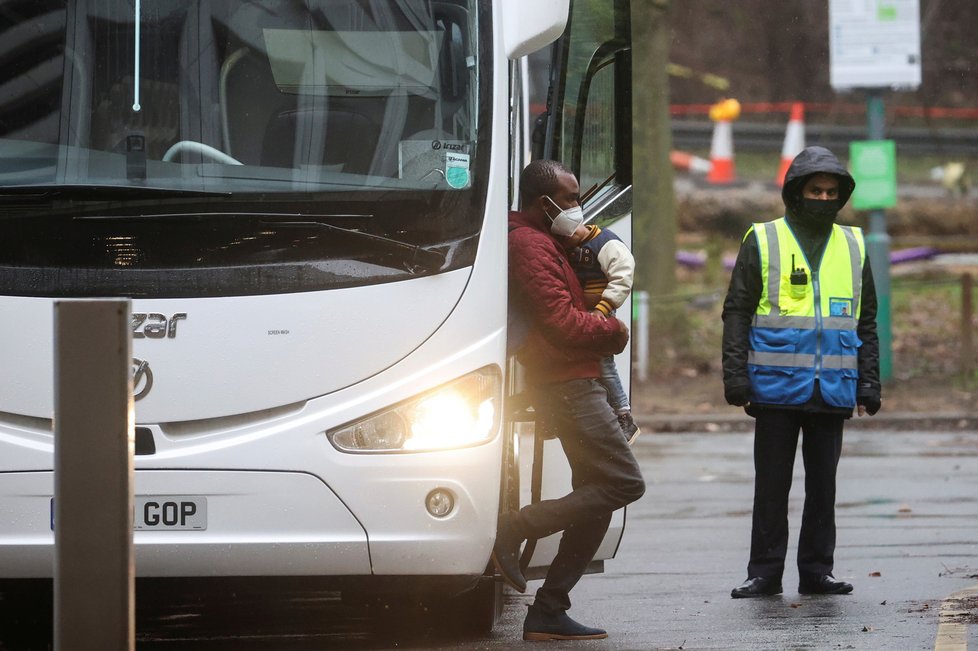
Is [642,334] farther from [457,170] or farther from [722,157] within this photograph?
[457,170]

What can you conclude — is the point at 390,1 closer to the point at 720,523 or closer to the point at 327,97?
the point at 327,97

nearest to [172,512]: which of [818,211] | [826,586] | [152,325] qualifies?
[152,325]

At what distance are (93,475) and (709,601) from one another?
3.80 metres

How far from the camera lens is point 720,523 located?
31.5 ft

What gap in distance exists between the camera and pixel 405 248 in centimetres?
573

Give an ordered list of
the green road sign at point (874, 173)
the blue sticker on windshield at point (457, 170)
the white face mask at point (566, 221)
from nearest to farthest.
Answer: the blue sticker on windshield at point (457, 170) < the white face mask at point (566, 221) < the green road sign at point (874, 173)

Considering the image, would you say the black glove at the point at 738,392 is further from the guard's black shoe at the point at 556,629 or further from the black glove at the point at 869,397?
the guard's black shoe at the point at 556,629

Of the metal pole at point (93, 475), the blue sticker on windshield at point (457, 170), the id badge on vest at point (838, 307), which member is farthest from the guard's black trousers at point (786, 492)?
the metal pole at point (93, 475)

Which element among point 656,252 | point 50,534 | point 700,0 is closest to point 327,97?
point 50,534

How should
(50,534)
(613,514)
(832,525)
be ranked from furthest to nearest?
(832,525) → (613,514) → (50,534)

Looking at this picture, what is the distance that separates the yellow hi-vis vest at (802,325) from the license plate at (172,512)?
8.18ft

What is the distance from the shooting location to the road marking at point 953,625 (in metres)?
5.90

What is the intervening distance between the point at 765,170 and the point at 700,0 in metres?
4.53

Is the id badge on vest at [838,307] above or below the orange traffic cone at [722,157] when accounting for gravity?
below
